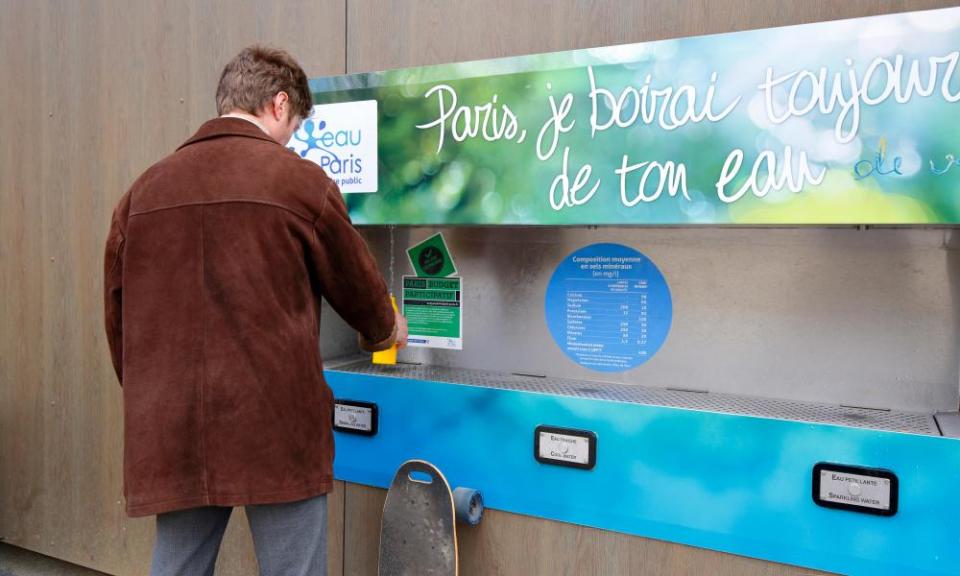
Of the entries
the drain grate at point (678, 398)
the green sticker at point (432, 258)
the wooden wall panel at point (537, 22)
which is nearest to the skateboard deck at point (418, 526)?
the drain grate at point (678, 398)

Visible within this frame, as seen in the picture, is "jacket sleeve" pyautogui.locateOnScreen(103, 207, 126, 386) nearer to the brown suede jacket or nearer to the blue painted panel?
the brown suede jacket

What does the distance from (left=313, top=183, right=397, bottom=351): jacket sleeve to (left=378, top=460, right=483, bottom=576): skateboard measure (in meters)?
0.50

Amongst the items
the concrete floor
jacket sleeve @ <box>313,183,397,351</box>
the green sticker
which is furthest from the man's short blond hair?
the concrete floor

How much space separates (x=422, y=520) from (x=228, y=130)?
3.47 ft

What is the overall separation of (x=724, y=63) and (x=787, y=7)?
247mm

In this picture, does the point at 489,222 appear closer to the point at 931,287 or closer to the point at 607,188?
the point at 607,188

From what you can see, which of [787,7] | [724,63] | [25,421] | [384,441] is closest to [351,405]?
[384,441]

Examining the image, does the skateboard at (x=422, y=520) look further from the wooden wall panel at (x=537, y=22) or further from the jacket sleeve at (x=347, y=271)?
the wooden wall panel at (x=537, y=22)

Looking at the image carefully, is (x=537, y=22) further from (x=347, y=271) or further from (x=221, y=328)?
(x=221, y=328)

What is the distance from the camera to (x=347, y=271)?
1471mm

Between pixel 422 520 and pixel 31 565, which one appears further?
pixel 31 565

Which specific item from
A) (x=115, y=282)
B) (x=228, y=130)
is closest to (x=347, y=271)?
(x=228, y=130)

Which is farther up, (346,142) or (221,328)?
(346,142)

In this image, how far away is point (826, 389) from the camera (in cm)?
176
